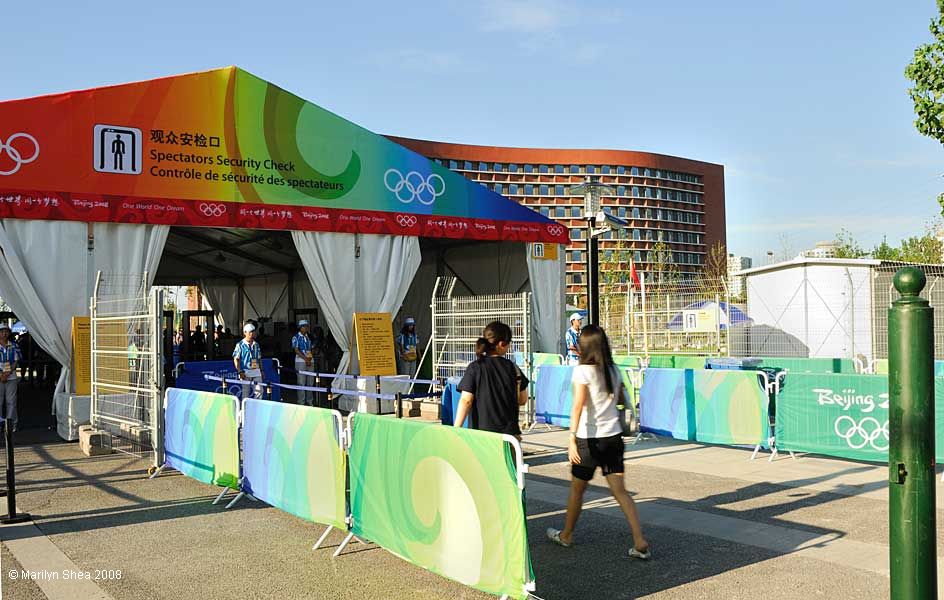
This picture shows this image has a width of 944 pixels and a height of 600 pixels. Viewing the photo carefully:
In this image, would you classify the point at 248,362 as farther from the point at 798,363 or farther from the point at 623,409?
the point at 798,363

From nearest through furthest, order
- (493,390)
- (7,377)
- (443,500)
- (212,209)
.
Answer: (443,500)
(493,390)
(7,377)
(212,209)

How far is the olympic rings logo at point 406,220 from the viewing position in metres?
18.2

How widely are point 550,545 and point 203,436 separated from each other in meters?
4.51

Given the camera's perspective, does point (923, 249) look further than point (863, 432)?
Yes

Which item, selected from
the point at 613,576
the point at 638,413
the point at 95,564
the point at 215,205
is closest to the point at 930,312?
the point at 613,576

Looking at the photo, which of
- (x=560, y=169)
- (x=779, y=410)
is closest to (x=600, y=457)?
(x=779, y=410)

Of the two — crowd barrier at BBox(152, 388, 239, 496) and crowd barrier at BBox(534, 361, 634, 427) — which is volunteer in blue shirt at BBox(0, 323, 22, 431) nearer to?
crowd barrier at BBox(152, 388, 239, 496)

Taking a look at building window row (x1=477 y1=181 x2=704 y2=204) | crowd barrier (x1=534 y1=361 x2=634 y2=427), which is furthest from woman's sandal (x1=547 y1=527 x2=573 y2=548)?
building window row (x1=477 y1=181 x2=704 y2=204)

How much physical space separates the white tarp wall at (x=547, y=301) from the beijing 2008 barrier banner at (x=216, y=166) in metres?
2.09

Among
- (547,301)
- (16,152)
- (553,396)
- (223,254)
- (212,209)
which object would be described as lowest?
(553,396)

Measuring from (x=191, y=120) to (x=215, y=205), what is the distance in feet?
5.40

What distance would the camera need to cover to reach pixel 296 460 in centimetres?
723

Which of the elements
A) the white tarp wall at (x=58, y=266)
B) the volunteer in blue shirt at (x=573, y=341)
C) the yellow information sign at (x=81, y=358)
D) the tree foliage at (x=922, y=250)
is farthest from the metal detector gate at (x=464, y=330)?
the tree foliage at (x=922, y=250)

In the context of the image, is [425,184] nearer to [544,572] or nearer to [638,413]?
[638,413]
